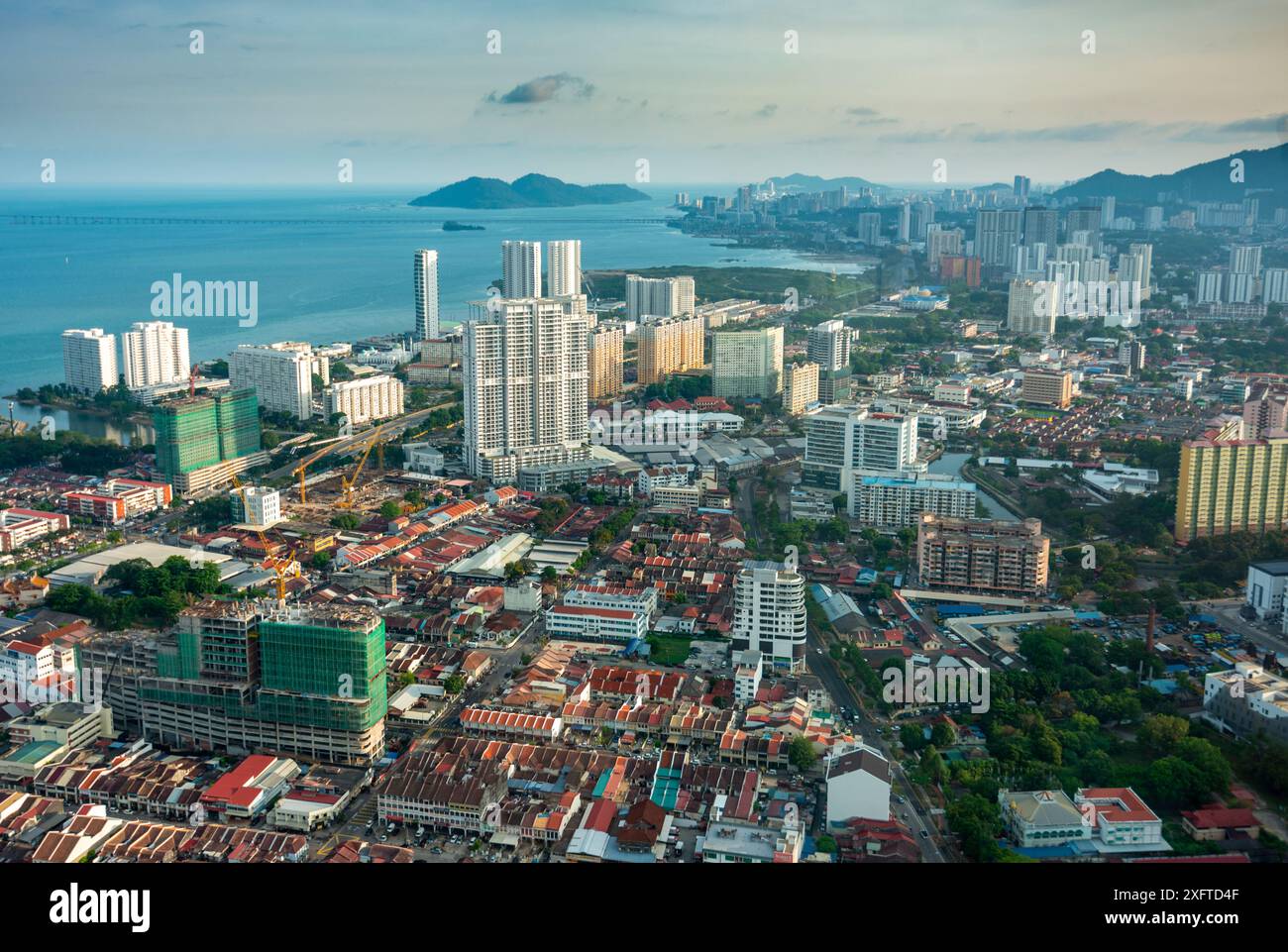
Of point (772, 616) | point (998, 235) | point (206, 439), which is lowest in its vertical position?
point (772, 616)

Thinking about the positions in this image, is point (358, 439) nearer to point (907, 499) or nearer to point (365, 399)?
point (365, 399)

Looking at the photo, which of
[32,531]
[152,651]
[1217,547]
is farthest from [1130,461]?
[32,531]

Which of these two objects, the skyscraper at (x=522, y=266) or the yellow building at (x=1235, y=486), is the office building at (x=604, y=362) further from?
the yellow building at (x=1235, y=486)

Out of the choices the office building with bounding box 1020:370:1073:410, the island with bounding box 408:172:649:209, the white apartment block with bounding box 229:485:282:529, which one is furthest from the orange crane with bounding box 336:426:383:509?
the island with bounding box 408:172:649:209

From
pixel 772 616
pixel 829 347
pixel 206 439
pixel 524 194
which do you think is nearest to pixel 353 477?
pixel 206 439

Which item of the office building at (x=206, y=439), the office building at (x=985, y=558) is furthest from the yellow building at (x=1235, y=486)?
the office building at (x=206, y=439)

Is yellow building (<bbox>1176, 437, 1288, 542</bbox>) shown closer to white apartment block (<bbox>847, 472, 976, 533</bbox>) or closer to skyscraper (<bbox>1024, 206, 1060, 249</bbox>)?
white apartment block (<bbox>847, 472, 976, 533</bbox>)
